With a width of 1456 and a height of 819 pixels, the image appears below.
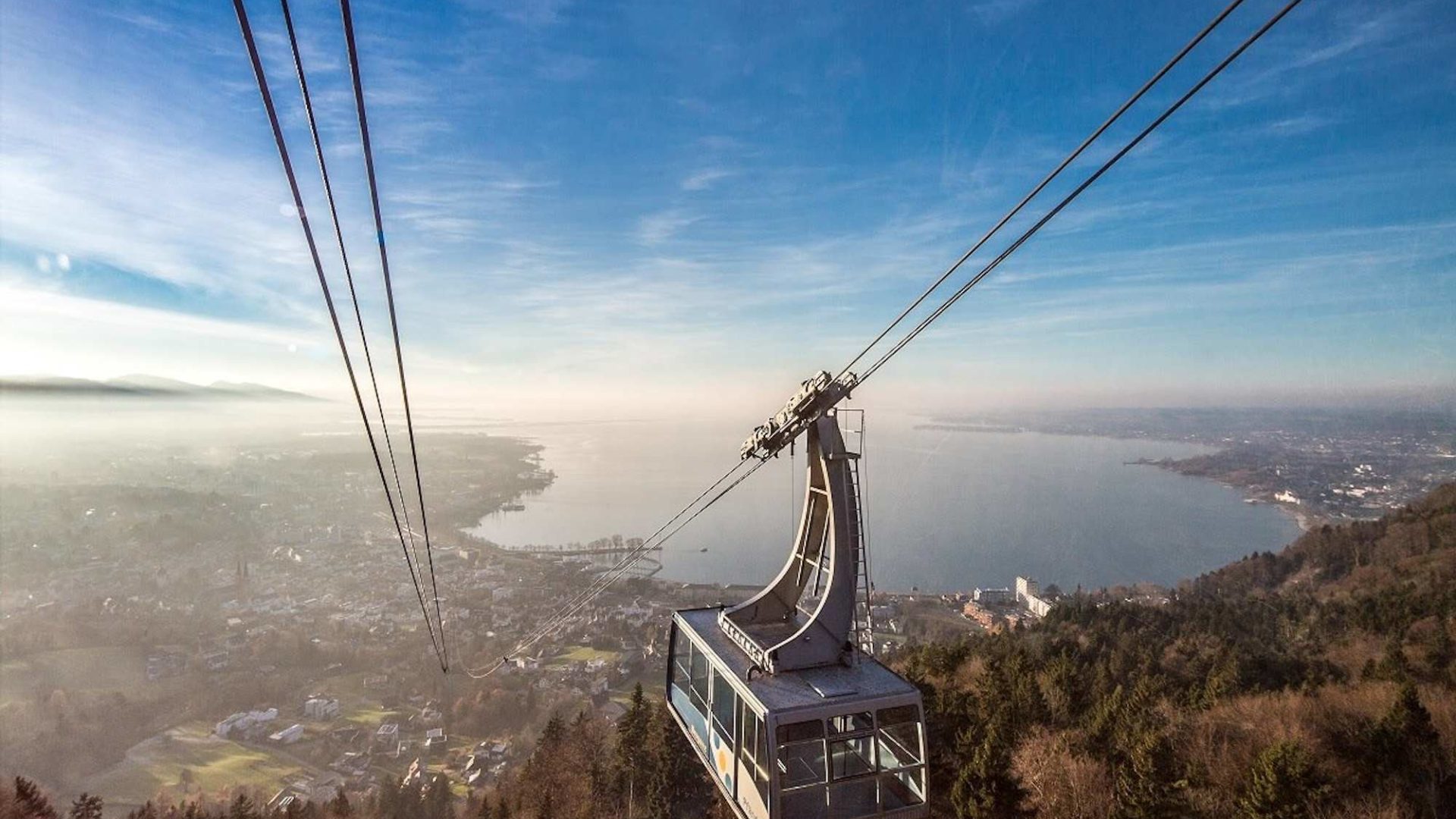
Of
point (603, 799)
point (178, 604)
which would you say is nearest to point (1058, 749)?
point (603, 799)

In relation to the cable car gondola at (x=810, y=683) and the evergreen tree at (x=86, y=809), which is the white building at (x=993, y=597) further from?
the evergreen tree at (x=86, y=809)

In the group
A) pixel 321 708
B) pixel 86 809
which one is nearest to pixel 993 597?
pixel 321 708

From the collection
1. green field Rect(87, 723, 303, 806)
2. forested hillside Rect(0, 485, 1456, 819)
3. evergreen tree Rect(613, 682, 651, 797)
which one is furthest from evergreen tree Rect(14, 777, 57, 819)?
evergreen tree Rect(613, 682, 651, 797)

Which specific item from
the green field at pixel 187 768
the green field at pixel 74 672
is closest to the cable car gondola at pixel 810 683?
the green field at pixel 187 768

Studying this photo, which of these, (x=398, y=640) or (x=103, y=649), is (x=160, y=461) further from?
(x=398, y=640)

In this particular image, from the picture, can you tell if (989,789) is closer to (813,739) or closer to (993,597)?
(813,739)

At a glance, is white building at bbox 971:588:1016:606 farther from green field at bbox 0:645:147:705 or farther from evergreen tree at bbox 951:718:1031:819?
green field at bbox 0:645:147:705

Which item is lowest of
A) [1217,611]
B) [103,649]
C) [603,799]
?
[103,649]
